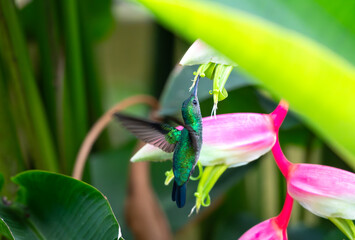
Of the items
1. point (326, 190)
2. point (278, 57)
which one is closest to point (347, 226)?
point (326, 190)

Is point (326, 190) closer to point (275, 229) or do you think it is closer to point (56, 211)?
point (275, 229)

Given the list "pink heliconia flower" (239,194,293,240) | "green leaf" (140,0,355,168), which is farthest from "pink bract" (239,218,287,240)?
"green leaf" (140,0,355,168)

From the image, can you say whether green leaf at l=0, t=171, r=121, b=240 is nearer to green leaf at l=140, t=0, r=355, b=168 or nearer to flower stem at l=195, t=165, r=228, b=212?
flower stem at l=195, t=165, r=228, b=212

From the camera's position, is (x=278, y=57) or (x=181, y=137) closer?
(x=278, y=57)

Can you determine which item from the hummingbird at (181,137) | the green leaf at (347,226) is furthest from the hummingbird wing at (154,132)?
the green leaf at (347,226)

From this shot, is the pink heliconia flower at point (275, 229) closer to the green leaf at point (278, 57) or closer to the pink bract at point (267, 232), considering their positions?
the pink bract at point (267, 232)

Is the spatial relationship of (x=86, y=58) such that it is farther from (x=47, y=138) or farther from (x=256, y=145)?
(x=256, y=145)

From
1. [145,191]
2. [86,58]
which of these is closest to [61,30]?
[86,58]
